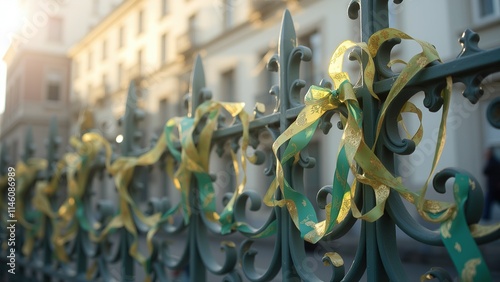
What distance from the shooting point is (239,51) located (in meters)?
Answer: 14.9

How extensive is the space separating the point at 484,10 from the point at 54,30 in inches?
817

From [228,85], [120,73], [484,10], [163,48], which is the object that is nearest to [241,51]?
[228,85]

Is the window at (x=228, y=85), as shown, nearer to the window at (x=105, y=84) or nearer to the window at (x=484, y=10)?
the window at (x=484, y=10)

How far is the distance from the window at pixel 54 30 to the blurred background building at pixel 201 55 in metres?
0.10

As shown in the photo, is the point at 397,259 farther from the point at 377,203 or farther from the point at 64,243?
the point at 64,243

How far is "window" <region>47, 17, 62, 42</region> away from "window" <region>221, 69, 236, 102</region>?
37.2 ft

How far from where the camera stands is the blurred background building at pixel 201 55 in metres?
8.55

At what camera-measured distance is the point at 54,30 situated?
76.8 ft

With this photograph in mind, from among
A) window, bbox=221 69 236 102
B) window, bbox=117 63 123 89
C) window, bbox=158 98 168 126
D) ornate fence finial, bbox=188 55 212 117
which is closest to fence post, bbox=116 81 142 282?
ornate fence finial, bbox=188 55 212 117

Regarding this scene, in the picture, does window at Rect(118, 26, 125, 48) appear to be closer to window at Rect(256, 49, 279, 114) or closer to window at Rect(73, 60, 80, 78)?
window at Rect(73, 60, 80, 78)

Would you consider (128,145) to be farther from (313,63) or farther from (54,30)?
(54,30)

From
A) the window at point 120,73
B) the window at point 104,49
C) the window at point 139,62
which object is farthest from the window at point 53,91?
the window at point 139,62

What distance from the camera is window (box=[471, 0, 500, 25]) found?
8.48 metres

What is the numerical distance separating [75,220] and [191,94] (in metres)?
1.18
